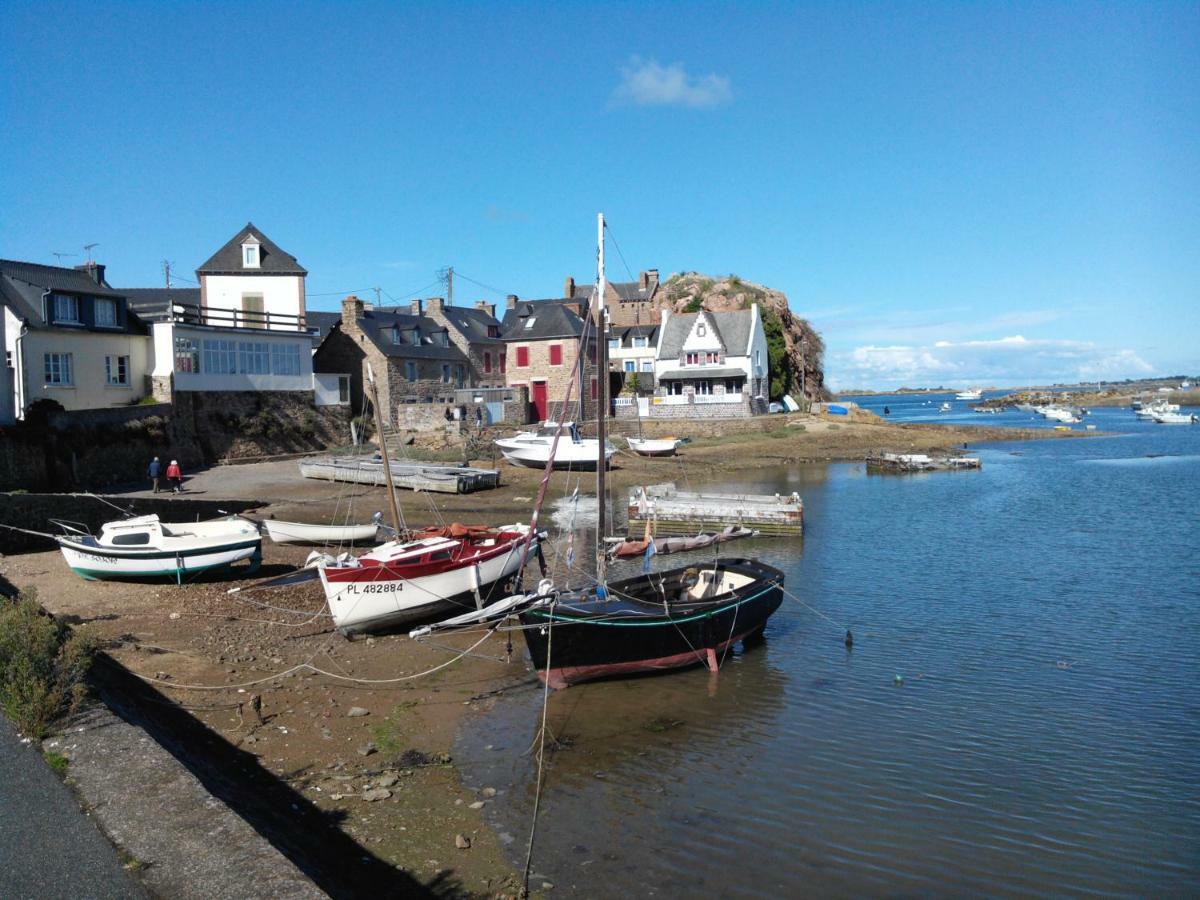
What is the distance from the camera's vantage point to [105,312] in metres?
39.4

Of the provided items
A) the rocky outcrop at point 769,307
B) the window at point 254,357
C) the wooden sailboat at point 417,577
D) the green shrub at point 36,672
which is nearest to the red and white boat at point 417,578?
the wooden sailboat at point 417,577

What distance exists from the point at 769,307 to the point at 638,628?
71.3 m

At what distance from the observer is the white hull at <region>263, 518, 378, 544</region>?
25344mm

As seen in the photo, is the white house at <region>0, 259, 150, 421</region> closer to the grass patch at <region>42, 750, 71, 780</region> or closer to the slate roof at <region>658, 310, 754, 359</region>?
the grass patch at <region>42, 750, 71, 780</region>

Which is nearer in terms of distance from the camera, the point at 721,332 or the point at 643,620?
the point at 643,620

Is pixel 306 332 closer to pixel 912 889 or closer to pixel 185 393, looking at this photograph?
pixel 185 393

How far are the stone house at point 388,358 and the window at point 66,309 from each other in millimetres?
15983

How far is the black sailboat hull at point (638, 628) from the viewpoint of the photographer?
14.8 meters

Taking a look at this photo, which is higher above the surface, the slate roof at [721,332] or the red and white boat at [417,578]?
the slate roof at [721,332]

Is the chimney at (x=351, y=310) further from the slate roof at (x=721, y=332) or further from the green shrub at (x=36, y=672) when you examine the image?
the green shrub at (x=36, y=672)

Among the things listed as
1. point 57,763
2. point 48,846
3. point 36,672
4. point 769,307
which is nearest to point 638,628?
point 36,672

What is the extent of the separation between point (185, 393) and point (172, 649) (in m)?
28.7

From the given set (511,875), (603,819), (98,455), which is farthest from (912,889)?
(98,455)

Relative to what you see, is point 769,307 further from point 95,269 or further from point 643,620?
point 643,620
